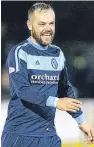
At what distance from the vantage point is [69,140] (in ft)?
6.55

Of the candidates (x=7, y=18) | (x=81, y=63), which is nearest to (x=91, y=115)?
(x=81, y=63)

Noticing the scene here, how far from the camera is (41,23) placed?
6.15ft

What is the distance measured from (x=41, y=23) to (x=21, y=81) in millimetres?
303

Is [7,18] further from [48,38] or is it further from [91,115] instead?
[91,115]

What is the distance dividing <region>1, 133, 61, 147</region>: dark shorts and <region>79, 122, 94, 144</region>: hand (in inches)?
6.3

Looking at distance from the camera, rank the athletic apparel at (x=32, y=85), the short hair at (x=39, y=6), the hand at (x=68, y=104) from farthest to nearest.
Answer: the short hair at (x=39, y=6) < the athletic apparel at (x=32, y=85) < the hand at (x=68, y=104)

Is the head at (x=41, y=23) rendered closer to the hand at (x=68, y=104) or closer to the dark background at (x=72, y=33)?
the dark background at (x=72, y=33)

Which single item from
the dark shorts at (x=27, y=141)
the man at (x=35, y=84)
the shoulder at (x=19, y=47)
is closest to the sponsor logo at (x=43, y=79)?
the man at (x=35, y=84)

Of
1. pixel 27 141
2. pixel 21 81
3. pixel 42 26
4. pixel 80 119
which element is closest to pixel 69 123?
pixel 80 119

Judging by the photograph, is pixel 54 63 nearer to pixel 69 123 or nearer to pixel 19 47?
pixel 19 47

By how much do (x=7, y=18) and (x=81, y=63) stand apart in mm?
434

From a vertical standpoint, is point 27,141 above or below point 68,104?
below

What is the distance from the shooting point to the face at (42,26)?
187 cm

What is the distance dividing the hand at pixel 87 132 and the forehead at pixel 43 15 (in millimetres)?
533
